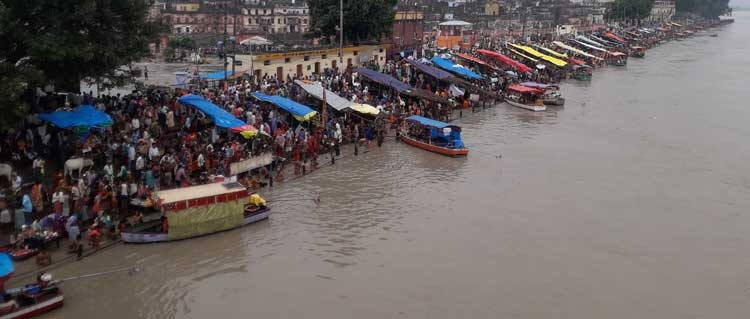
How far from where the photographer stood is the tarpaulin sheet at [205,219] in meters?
13.6

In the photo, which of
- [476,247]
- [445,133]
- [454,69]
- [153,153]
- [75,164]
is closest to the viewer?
[476,247]

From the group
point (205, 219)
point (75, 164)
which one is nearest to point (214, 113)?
point (75, 164)

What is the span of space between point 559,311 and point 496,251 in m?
2.65

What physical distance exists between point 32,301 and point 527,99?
2707cm

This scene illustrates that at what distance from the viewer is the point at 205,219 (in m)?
14.0

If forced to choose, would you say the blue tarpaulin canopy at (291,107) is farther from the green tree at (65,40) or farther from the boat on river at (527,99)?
the boat on river at (527,99)

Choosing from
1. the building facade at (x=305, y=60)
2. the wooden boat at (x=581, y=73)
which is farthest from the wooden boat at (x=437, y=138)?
the wooden boat at (x=581, y=73)

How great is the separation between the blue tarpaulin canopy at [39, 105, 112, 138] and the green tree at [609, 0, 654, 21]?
101m

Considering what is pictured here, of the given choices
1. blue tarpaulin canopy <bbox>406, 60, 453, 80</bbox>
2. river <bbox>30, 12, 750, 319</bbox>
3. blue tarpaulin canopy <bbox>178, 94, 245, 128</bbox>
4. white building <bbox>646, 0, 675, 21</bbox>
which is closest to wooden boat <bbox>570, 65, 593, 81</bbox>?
blue tarpaulin canopy <bbox>406, 60, 453, 80</bbox>

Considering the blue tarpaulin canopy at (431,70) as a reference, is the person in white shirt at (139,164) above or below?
below

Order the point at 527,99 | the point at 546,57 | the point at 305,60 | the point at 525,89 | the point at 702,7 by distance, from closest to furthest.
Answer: the point at 305,60 → the point at 525,89 → the point at 527,99 → the point at 546,57 → the point at 702,7

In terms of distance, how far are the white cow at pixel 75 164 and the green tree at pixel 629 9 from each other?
102200 millimetres

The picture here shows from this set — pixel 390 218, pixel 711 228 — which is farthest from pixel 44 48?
pixel 711 228

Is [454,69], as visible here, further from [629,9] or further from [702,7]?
[702,7]
